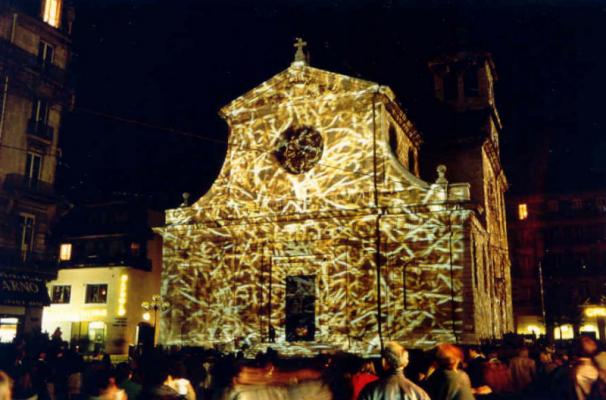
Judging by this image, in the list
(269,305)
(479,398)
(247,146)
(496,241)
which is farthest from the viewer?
(496,241)

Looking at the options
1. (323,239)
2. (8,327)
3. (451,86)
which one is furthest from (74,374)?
(451,86)

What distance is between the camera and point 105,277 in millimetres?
43000

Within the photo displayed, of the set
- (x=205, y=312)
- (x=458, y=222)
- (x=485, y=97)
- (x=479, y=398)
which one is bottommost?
(x=479, y=398)

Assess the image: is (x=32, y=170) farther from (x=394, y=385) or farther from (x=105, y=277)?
(x=394, y=385)

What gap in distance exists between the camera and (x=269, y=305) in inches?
1053

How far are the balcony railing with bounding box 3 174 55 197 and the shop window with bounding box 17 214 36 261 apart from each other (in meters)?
1.37

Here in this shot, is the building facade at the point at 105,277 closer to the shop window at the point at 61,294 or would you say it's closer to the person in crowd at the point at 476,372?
the shop window at the point at 61,294

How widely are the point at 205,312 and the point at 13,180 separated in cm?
1166

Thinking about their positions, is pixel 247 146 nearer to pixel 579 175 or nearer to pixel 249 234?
pixel 249 234

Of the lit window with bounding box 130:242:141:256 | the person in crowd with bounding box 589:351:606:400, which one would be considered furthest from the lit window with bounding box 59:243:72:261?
the person in crowd with bounding box 589:351:606:400

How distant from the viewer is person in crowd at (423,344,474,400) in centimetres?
658

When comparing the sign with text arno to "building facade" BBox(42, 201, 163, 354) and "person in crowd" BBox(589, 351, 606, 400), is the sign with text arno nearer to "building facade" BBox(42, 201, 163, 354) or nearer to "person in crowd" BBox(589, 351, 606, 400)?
"building facade" BBox(42, 201, 163, 354)

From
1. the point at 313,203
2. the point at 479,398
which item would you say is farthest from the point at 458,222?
the point at 479,398

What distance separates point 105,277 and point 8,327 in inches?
533
